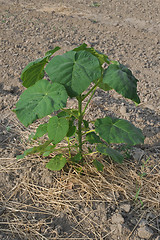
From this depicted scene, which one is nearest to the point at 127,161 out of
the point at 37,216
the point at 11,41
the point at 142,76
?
the point at 37,216

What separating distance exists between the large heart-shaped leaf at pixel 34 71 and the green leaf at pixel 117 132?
457mm

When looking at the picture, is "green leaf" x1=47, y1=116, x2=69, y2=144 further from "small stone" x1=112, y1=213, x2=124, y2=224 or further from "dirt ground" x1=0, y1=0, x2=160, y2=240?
"small stone" x1=112, y1=213, x2=124, y2=224

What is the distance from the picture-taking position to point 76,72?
142 cm

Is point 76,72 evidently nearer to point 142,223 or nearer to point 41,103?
point 41,103

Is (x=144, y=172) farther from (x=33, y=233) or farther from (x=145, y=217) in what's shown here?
(x=33, y=233)

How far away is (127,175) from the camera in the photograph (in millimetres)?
1955

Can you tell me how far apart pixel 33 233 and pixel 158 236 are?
2.41 ft

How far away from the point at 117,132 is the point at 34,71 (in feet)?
1.96

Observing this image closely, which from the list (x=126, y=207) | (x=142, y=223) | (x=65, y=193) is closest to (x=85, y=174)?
(x=65, y=193)

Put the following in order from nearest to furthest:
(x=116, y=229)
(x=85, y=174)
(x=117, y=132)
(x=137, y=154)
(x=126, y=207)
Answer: (x=117, y=132) < (x=116, y=229) < (x=126, y=207) < (x=85, y=174) < (x=137, y=154)

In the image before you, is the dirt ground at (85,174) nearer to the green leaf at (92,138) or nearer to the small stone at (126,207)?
the small stone at (126,207)

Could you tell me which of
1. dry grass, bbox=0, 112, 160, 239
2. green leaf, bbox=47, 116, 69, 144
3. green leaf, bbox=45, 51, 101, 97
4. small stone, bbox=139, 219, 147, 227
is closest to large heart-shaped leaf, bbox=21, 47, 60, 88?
green leaf, bbox=45, 51, 101, 97

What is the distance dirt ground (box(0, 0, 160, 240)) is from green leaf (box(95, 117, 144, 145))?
1.49ft

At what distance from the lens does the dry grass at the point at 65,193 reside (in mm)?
1619
